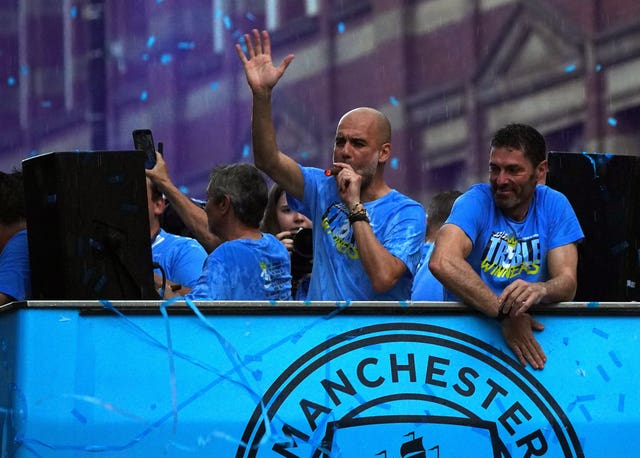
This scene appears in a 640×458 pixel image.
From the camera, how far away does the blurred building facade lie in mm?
21234

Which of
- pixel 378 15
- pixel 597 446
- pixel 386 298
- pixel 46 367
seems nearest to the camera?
pixel 46 367

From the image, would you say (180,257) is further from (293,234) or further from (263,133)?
(263,133)

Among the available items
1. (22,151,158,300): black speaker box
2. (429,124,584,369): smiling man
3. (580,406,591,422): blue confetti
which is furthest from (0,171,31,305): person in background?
(580,406,591,422): blue confetti

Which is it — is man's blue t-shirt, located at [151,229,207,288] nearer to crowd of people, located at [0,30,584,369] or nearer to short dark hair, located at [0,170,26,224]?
crowd of people, located at [0,30,584,369]

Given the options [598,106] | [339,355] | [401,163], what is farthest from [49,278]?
[401,163]

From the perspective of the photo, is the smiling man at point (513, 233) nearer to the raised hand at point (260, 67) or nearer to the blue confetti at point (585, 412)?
the blue confetti at point (585, 412)

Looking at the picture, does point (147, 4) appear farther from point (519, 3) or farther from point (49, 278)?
point (49, 278)

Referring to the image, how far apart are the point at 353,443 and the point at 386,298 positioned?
0.71 meters

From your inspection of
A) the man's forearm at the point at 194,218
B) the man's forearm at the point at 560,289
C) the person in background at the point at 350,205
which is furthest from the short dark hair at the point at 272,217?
the man's forearm at the point at 560,289

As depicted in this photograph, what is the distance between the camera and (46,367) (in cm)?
434

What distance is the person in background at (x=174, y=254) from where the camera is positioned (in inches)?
234

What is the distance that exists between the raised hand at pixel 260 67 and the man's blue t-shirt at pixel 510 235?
754 millimetres

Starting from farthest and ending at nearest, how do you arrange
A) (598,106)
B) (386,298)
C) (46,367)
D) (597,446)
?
(598,106) < (386,298) < (597,446) < (46,367)

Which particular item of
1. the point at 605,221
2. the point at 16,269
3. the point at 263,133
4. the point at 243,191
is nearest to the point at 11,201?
the point at 16,269
